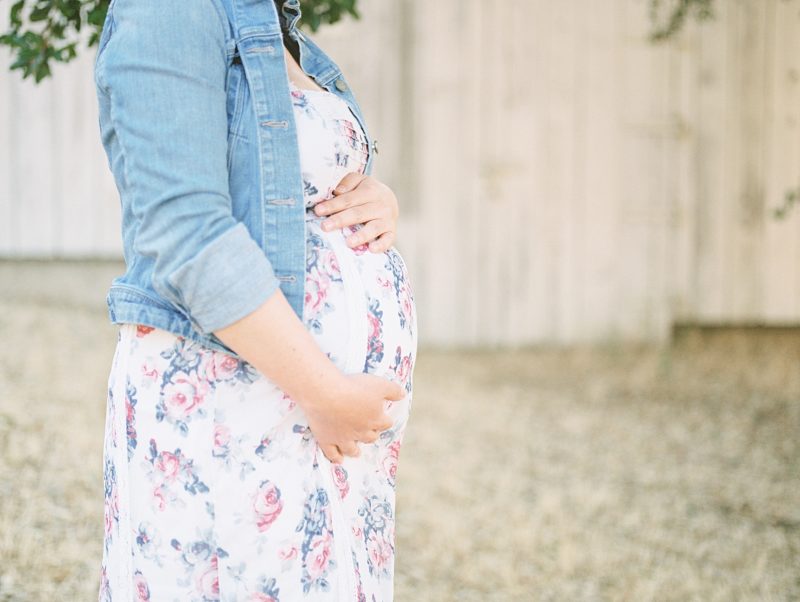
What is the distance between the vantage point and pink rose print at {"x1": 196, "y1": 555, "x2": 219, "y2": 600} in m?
1.20

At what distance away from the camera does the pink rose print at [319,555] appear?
1.24 metres

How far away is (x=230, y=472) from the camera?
1197 millimetres

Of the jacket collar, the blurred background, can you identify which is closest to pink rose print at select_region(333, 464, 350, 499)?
the jacket collar

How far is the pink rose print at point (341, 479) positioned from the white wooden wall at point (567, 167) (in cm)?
491

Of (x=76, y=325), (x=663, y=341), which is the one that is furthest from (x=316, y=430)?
(x=663, y=341)

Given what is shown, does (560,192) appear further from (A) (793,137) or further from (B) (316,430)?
(B) (316,430)

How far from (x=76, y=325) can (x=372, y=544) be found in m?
4.39

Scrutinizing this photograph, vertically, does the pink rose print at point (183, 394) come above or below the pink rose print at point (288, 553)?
above

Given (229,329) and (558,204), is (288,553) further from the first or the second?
(558,204)

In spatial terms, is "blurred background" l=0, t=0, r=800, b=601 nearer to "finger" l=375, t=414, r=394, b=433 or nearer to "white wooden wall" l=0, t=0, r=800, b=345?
"white wooden wall" l=0, t=0, r=800, b=345

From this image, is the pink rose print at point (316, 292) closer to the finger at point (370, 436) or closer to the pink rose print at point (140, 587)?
the finger at point (370, 436)

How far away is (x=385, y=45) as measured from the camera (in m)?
6.05

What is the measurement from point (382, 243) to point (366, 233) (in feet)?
0.17

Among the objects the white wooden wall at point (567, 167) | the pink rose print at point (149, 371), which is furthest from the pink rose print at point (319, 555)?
the white wooden wall at point (567, 167)
